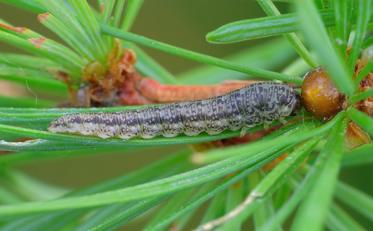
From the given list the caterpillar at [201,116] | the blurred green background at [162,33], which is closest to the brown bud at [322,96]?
the caterpillar at [201,116]

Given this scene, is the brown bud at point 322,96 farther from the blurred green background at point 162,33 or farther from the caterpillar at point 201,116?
the blurred green background at point 162,33

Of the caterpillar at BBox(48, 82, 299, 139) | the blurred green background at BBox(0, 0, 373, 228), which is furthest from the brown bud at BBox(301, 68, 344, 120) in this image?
the blurred green background at BBox(0, 0, 373, 228)

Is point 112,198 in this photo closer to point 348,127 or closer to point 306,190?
point 306,190

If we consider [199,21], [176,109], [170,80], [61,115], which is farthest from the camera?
[199,21]

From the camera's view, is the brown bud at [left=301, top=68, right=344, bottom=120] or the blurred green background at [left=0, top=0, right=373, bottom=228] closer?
the brown bud at [left=301, top=68, right=344, bottom=120]

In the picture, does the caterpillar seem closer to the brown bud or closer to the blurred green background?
the brown bud

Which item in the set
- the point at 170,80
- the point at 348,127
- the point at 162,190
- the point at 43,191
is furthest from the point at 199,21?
the point at 162,190
